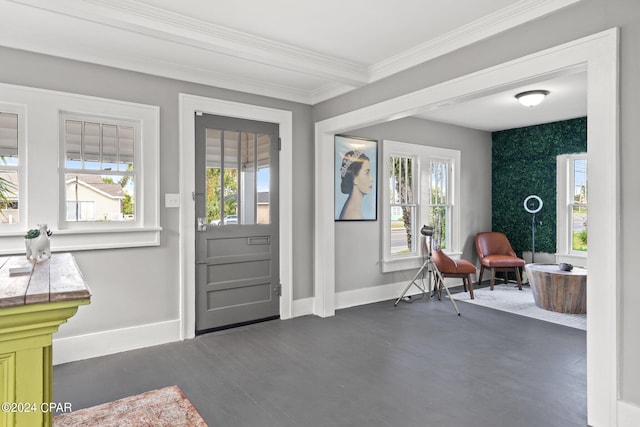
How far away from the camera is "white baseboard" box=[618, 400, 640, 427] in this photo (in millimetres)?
2127

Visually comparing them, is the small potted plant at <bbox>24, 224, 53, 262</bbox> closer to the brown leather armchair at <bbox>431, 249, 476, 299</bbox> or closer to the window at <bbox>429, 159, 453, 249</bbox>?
the brown leather armchair at <bbox>431, 249, 476, 299</bbox>

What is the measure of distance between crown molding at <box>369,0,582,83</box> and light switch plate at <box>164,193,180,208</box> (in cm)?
217

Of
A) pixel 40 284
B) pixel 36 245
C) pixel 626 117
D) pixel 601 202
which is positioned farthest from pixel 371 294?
pixel 40 284

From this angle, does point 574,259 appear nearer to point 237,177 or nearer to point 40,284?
point 237,177

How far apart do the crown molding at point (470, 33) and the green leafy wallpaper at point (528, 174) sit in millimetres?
3808

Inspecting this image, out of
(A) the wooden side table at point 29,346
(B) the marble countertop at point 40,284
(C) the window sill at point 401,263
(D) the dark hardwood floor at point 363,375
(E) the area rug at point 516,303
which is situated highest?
(B) the marble countertop at point 40,284

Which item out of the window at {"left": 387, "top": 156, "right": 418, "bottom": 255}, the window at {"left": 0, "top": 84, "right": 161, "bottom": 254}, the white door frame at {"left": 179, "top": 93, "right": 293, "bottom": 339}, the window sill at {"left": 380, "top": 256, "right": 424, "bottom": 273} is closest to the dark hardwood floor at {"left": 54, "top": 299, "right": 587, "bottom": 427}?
the white door frame at {"left": 179, "top": 93, "right": 293, "bottom": 339}

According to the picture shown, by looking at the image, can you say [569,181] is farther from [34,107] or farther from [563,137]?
[34,107]

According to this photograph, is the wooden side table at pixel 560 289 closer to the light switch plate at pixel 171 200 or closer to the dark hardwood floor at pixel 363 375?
the dark hardwood floor at pixel 363 375

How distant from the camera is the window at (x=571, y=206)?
589cm

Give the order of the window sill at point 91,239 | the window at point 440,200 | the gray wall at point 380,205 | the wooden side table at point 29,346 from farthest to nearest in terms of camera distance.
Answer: the window at point 440,200, the gray wall at point 380,205, the window sill at point 91,239, the wooden side table at point 29,346

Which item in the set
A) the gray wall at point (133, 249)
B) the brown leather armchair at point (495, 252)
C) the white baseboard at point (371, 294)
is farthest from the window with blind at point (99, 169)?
the brown leather armchair at point (495, 252)

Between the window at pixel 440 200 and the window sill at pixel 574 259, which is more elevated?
the window at pixel 440 200

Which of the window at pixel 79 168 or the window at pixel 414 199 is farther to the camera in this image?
the window at pixel 414 199
